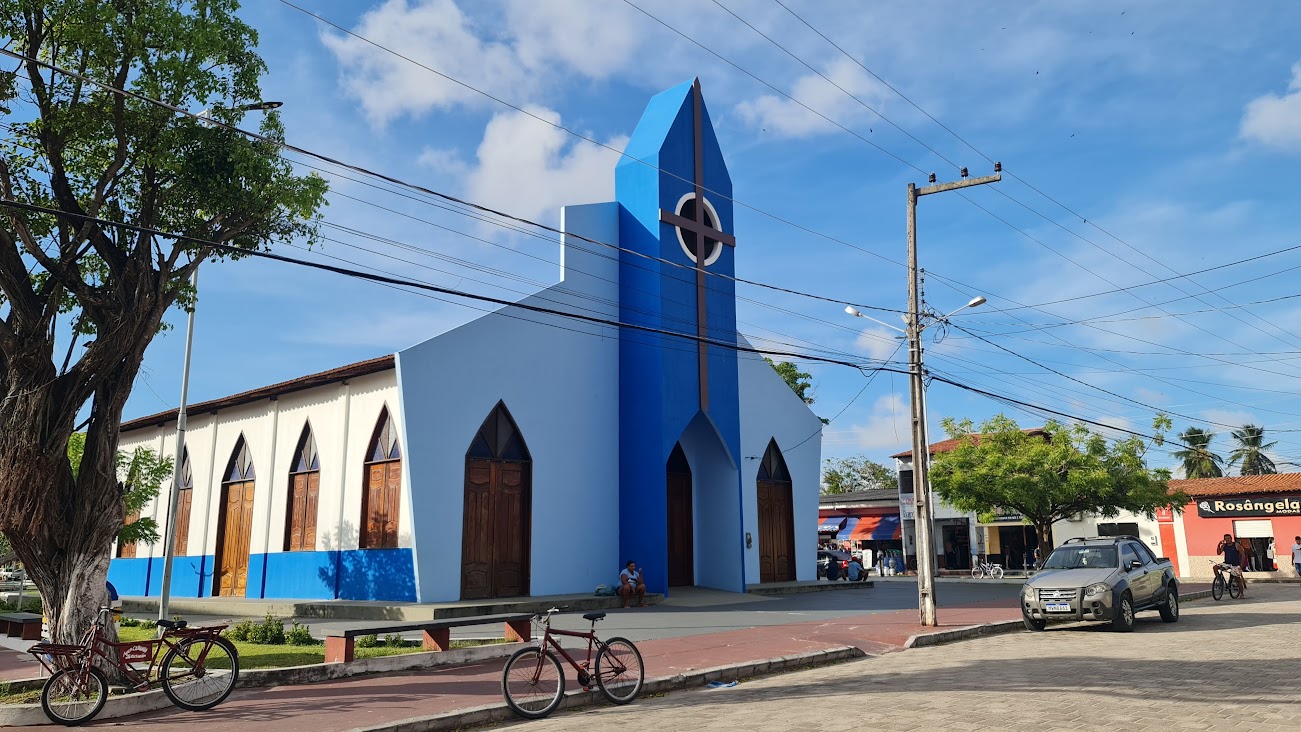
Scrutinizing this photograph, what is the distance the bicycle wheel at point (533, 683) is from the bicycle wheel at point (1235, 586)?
2171 cm

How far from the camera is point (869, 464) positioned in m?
72.5

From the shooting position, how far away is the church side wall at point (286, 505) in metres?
21.2

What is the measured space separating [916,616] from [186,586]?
2081cm

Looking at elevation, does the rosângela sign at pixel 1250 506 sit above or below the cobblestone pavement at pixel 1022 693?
above

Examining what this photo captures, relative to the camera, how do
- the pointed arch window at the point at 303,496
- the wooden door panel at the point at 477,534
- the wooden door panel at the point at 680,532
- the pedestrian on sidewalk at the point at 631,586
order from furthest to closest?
the wooden door panel at the point at 680,532 → the pointed arch window at the point at 303,496 → the pedestrian on sidewalk at the point at 631,586 → the wooden door panel at the point at 477,534

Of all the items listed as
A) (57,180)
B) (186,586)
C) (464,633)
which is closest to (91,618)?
(57,180)

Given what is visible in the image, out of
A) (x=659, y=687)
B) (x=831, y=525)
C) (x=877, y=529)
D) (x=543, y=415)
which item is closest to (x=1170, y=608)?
(x=659, y=687)

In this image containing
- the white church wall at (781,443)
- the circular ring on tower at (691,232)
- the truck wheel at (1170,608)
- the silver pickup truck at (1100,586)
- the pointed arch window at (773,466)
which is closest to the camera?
the silver pickup truck at (1100,586)

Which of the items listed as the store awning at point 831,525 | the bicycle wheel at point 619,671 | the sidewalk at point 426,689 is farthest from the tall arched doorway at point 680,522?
the store awning at point 831,525

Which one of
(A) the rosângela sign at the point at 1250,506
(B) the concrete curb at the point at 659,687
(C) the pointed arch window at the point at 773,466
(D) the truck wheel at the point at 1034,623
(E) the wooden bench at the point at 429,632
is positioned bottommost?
(B) the concrete curb at the point at 659,687

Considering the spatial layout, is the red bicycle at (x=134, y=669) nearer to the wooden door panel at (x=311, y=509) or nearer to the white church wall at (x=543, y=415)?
the white church wall at (x=543, y=415)

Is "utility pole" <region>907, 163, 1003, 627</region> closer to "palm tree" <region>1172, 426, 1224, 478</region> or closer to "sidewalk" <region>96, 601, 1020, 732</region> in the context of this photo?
"sidewalk" <region>96, 601, 1020, 732</region>

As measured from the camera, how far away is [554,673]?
945cm

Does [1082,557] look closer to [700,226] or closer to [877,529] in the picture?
[700,226]
